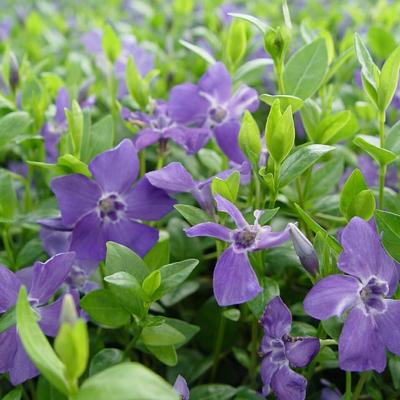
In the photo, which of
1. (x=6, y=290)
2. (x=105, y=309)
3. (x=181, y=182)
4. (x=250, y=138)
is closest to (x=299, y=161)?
(x=250, y=138)

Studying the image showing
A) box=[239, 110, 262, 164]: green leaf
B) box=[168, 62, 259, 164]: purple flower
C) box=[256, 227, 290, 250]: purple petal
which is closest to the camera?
box=[256, 227, 290, 250]: purple petal

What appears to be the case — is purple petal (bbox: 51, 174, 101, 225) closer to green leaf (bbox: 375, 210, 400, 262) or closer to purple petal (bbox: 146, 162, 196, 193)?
purple petal (bbox: 146, 162, 196, 193)

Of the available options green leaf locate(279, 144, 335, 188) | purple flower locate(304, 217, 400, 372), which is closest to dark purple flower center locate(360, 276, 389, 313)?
purple flower locate(304, 217, 400, 372)

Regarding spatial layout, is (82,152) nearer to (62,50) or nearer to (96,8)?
(62,50)

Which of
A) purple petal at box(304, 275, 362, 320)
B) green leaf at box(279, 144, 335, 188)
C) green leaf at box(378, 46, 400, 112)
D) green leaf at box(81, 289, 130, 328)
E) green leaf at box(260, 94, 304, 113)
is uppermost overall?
green leaf at box(378, 46, 400, 112)

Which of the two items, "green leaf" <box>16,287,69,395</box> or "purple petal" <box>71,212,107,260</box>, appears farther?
"purple petal" <box>71,212,107,260</box>

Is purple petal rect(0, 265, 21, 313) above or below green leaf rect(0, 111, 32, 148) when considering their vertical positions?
below
